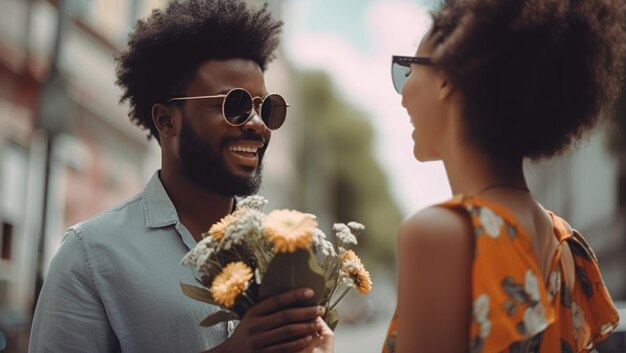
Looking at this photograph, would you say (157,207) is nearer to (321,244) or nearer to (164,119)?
(164,119)

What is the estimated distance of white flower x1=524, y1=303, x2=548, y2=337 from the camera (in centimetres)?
195

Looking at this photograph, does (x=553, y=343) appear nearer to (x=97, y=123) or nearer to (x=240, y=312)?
(x=240, y=312)

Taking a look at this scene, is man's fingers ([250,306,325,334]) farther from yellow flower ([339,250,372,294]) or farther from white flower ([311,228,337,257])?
yellow flower ([339,250,372,294])

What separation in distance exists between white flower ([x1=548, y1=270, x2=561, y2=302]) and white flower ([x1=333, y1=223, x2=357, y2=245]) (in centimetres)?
57

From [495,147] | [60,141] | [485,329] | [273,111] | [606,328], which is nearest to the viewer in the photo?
[485,329]

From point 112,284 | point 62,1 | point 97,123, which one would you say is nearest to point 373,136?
point 97,123

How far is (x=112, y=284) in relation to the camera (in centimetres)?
270

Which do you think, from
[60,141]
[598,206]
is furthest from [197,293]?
[598,206]

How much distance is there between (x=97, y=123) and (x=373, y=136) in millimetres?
51707

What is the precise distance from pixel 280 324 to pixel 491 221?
0.62m

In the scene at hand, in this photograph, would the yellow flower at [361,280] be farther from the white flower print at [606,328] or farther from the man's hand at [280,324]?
the white flower print at [606,328]

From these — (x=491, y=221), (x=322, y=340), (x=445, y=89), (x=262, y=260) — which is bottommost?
(x=322, y=340)

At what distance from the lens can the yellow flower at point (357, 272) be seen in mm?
2586

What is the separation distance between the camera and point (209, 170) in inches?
116
